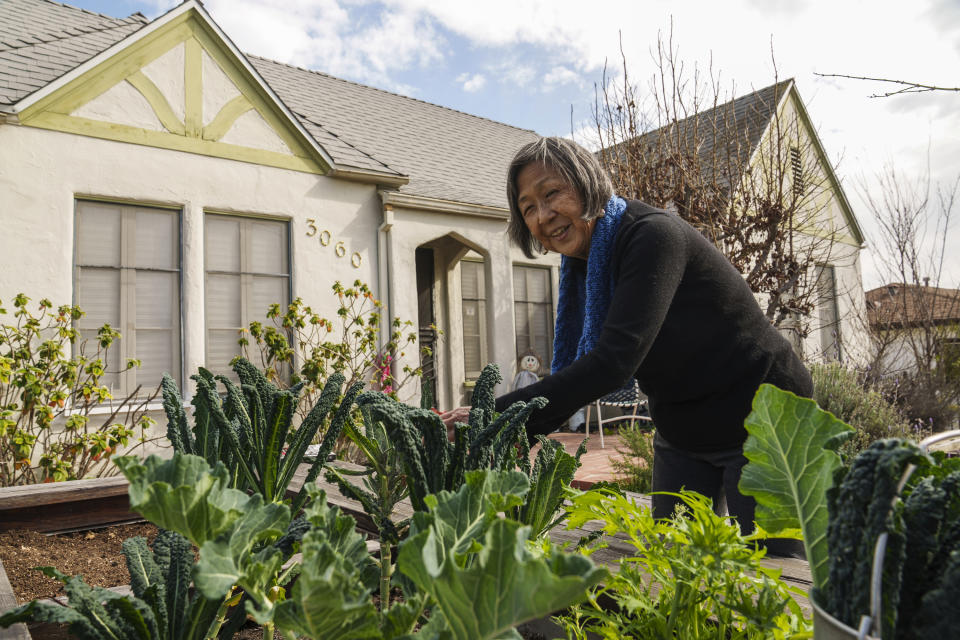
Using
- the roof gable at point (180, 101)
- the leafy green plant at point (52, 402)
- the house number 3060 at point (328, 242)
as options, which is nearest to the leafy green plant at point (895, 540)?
the leafy green plant at point (52, 402)

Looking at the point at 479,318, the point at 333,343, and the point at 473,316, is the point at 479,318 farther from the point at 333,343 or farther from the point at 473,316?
the point at 333,343

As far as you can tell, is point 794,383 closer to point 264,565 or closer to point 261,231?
point 264,565

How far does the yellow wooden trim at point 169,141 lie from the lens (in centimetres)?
643

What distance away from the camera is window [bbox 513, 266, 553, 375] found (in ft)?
36.4

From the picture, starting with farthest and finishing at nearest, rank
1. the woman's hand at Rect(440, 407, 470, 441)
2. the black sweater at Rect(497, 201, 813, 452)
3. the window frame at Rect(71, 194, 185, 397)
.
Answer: the window frame at Rect(71, 194, 185, 397), the black sweater at Rect(497, 201, 813, 452), the woman's hand at Rect(440, 407, 470, 441)

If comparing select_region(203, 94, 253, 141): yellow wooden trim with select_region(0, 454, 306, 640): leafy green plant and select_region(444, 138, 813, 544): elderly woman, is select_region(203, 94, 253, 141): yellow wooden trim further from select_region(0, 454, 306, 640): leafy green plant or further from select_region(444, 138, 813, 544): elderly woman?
select_region(0, 454, 306, 640): leafy green plant

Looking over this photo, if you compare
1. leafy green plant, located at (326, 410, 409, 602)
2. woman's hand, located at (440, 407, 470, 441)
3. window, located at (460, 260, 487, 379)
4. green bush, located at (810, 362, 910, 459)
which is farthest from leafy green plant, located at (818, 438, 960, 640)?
window, located at (460, 260, 487, 379)

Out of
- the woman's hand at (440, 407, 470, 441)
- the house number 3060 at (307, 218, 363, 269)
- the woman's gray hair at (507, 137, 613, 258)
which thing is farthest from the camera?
the house number 3060 at (307, 218, 363, 269)

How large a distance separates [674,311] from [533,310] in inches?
372

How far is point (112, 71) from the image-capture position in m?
6.78

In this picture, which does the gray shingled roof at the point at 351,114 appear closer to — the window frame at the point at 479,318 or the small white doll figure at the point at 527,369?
the window frame at the point at 479,318

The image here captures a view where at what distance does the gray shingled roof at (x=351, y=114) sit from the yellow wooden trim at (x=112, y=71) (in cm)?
17

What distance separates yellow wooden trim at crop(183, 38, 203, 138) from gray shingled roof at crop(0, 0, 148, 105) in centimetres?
84

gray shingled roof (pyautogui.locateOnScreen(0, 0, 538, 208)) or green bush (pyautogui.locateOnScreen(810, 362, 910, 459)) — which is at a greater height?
gray shingled roof (pyautogui.locateOnScreen(0, 0, 538, 208))
